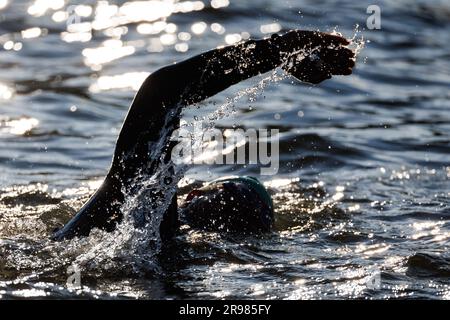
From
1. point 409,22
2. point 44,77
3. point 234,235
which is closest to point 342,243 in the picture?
point 234,235

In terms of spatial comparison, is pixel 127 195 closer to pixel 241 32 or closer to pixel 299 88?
pixel 299 88

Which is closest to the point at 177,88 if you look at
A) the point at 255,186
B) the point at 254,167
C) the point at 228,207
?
the point at 228,207

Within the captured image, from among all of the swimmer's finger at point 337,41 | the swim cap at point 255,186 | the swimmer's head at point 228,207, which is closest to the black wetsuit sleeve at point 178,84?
the swimmer's finger at point 337,41

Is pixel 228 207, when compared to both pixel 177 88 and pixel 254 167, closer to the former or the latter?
pixel 177 88

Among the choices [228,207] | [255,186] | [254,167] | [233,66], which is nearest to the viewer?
[233,66]

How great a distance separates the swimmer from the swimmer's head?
1.62 ft

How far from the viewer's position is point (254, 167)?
9898 millimetres

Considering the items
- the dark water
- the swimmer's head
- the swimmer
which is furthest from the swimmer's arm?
the swimmer's head

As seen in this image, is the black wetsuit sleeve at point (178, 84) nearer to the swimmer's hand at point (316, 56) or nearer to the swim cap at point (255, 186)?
the swimmer's hand at point (316, 56)

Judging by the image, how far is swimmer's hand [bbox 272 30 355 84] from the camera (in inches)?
242

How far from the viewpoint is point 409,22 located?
1587cm

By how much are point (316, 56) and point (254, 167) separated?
3796 mm

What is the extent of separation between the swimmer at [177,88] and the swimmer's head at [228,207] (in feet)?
1.62
